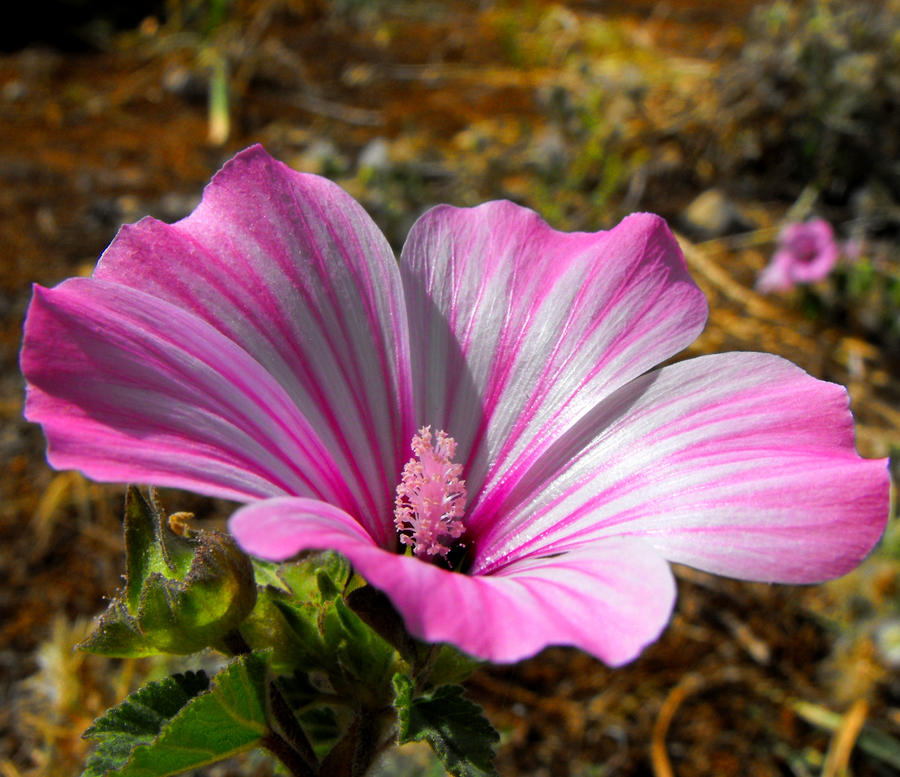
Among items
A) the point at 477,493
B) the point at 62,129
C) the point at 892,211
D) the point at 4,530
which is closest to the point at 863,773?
the point at 477,493

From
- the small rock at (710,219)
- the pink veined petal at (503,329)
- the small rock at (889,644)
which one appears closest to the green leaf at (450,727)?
the pink veined petal at (503,329)

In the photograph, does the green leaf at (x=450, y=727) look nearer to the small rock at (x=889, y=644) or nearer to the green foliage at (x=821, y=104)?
the small rock at (x=889, y=644)

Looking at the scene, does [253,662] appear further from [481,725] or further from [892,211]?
[892,211]

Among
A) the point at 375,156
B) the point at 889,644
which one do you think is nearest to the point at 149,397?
the point at 889,644

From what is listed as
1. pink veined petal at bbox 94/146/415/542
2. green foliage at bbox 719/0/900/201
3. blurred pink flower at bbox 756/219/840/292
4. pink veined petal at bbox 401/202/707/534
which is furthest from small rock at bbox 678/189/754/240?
pink veined petal at bbox 94/146/415/542

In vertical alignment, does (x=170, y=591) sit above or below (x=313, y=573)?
above

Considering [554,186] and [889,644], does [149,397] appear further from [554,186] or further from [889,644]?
[554,186]
